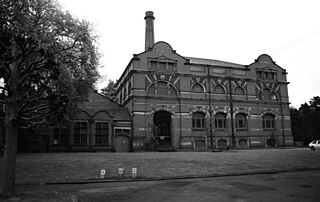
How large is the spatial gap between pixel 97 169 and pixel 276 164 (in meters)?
13.2

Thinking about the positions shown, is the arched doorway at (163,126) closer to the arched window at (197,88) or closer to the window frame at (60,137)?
the arched window at (197,88)

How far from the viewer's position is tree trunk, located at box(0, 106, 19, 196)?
32.7 feet

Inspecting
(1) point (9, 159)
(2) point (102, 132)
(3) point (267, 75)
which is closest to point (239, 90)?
(3) point (267, 75)

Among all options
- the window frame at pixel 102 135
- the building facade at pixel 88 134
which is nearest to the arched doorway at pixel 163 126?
the building facade at pixel 88 134

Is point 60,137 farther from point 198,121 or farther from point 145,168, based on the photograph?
point 145,168

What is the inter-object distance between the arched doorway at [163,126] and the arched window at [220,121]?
740cm

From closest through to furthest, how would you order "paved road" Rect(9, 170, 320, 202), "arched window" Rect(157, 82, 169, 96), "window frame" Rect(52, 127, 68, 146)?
"paved road" Rect(9, 170, 320, 202) < "window frame" Rect(52, 127, 68, 146) < "arched window" Rect(157, 82, 169, 96)

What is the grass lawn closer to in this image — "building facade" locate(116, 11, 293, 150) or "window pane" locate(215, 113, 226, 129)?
"building facade" locate(116, 11, 293, 150)

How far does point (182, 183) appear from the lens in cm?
1291

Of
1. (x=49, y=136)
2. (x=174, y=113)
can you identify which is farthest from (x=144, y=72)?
(x=49, y=136)

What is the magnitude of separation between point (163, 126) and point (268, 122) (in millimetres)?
17826

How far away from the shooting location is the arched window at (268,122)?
41.2 metres

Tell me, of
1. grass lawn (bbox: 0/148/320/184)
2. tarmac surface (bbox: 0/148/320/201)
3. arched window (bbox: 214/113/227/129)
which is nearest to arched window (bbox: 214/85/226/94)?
arched window (bbox: 214/113/227/129)

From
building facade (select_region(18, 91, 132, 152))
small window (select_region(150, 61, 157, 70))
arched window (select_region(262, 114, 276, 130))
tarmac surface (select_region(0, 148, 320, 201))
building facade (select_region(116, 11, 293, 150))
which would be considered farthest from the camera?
arched window (select_region(262, 114, 276, 130))
